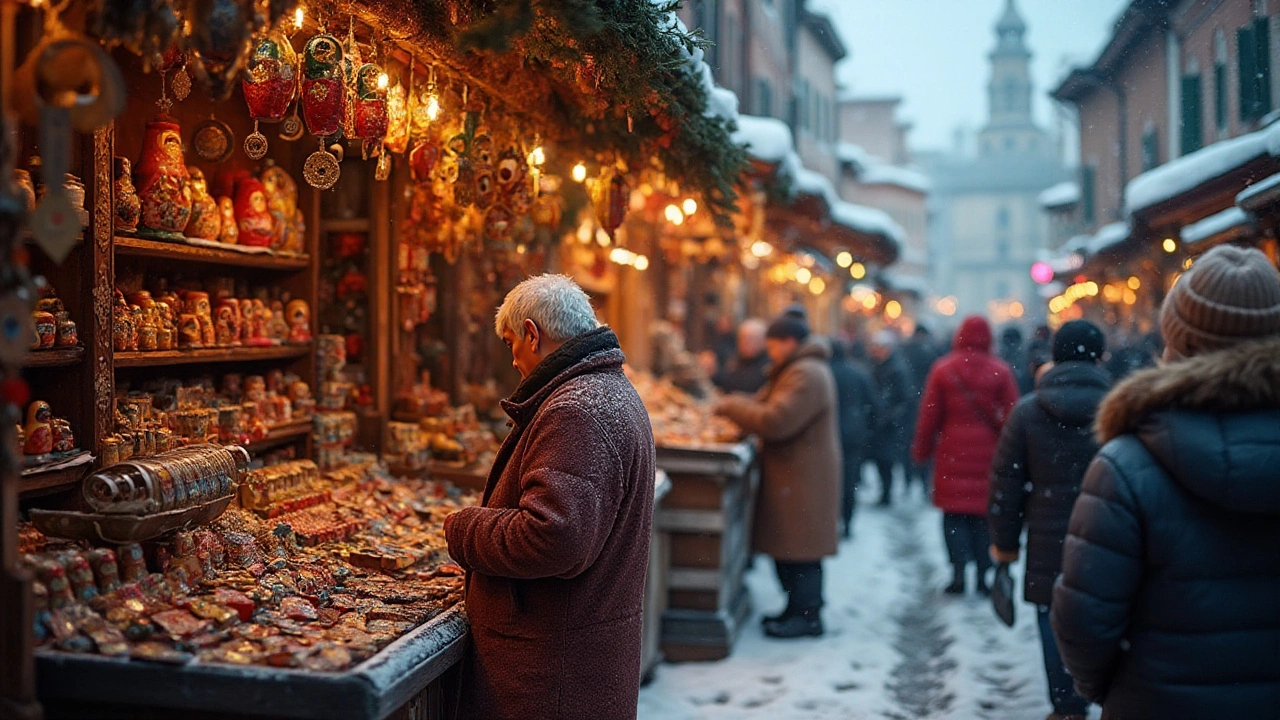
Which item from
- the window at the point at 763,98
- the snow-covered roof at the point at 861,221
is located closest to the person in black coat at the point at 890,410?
the snow-covered roof at the point at 861,221

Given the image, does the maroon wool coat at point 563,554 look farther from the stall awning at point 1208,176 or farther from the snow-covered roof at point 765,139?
the snow-covered roof at point 765,139

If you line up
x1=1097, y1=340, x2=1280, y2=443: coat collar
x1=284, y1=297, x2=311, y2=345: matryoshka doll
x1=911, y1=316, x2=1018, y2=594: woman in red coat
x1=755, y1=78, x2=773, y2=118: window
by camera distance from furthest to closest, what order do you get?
x1=755, y1=78, x2=773, y2=118: window
x1=911, y1=316, x2=1018, y2=594: woman in red coat
x1=284, y1=297, x2=311, y2=345: matryoshka doll
x1=1097, y1=340, x2=1280, y2=443: coat collar

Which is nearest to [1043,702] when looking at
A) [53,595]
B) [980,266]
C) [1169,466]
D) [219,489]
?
[1169,466]

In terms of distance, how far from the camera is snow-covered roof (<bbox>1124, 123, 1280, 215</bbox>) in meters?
5.29

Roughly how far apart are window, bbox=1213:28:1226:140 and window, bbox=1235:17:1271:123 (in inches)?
72.2

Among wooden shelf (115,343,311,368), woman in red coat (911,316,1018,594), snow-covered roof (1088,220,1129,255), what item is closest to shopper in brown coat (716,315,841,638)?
woman in red coat (911,316,1018,594)

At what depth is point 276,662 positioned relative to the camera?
2566mm

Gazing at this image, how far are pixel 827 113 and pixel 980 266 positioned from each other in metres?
53.0

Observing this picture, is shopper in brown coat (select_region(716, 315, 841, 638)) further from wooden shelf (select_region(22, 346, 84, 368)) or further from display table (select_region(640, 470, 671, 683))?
wooden shelf (select_region(22, 346, 84, 368))

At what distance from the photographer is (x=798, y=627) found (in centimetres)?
702

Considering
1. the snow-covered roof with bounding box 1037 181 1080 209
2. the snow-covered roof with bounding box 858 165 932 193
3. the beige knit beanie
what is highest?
the snow-covered roof with bounding box 858 165 932 193

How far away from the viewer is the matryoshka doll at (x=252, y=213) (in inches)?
163

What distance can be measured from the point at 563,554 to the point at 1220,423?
1610mm

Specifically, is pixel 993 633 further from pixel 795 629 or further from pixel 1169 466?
pixel 1169 466
